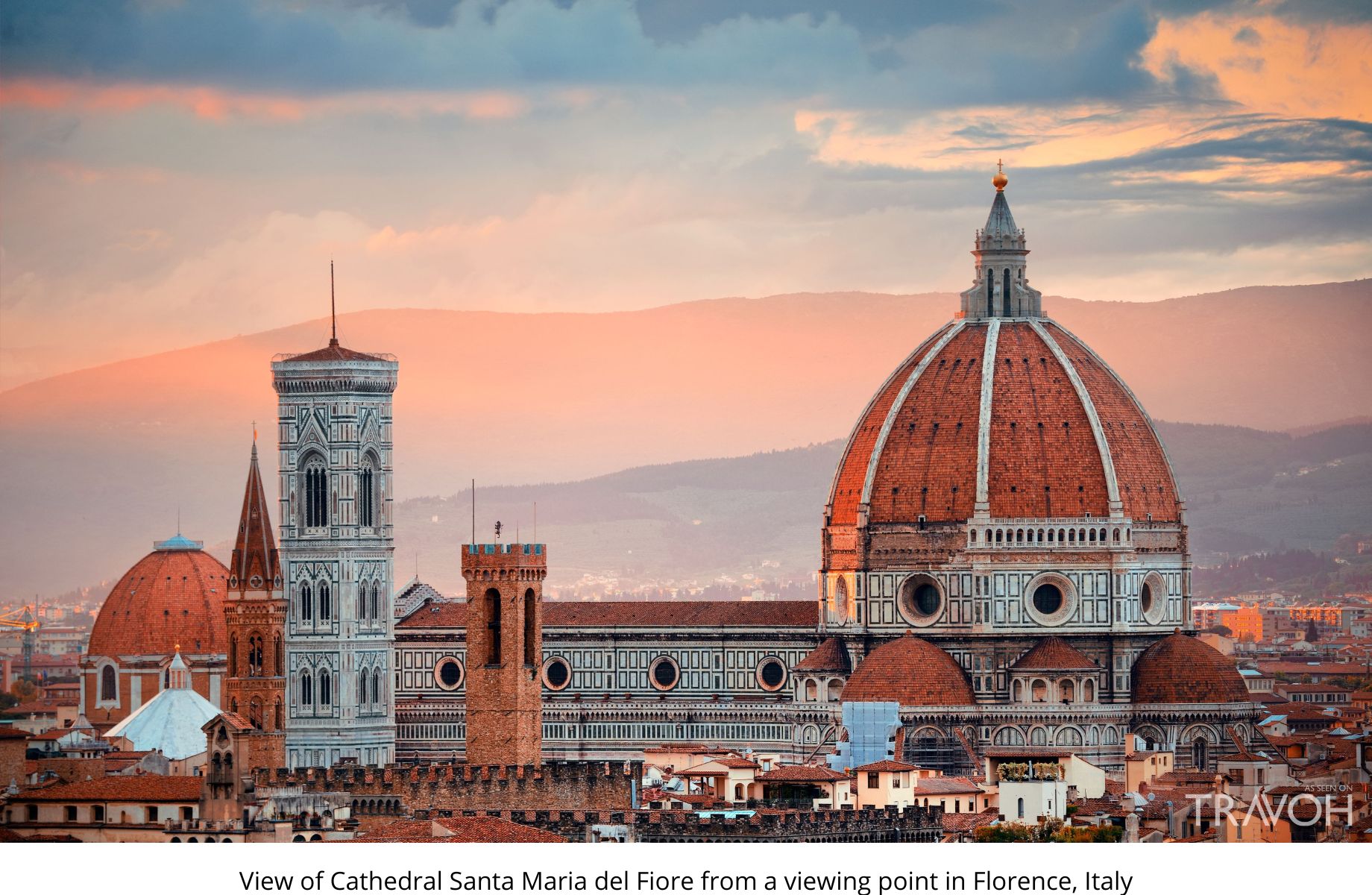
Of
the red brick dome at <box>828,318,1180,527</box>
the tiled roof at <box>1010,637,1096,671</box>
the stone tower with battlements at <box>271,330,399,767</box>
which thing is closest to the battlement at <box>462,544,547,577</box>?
the tiled roof at <box>1010,637,1096,671</box>

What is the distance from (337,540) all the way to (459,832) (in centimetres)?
4763

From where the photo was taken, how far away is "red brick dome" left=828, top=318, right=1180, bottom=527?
5002 inches

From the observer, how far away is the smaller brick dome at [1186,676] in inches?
4855

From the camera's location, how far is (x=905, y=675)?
123 metres

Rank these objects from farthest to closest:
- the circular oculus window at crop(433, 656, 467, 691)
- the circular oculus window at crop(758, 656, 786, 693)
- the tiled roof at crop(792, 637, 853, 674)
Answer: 1. the circular oculus window at crop(433, 656, 467, 691)
2. the circular oculus window at crop(758, 656, 786, 693)
3. the tiled roof at crop(792, 637, 853, 674)

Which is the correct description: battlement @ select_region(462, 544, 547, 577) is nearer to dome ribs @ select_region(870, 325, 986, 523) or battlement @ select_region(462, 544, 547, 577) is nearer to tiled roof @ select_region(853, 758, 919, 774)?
tiled roof @ select_region(853, 758, 919, 774)

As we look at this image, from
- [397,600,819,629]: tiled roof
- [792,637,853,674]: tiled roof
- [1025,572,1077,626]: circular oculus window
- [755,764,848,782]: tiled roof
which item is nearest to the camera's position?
[755,764,848,782]: tiled roof

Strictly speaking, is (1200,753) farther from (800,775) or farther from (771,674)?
(800,775)

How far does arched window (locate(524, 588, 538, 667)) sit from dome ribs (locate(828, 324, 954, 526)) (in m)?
20.4

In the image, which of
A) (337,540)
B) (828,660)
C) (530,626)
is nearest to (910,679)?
(828,660)

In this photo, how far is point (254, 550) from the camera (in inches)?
5143
